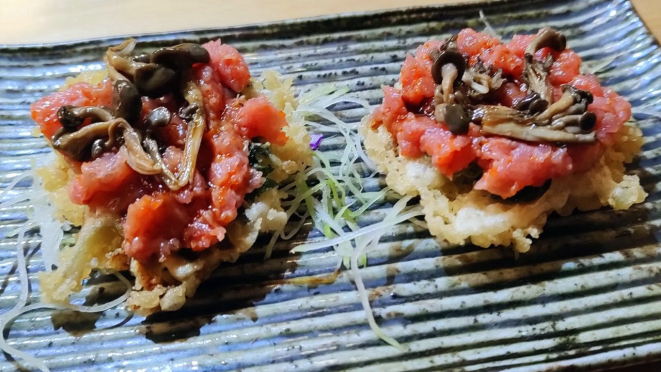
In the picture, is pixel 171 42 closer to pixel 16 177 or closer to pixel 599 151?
pixel 16 177

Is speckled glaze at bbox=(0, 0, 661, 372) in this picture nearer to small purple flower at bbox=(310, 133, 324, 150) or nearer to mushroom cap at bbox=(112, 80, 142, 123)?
small purple flower at bbox=(310, 133, 324, 150)

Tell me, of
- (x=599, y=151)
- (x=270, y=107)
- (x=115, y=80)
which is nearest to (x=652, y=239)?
(x=599, y=151)

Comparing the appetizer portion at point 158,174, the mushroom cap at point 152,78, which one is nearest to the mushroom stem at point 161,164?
the appetizer portion at point 158,174

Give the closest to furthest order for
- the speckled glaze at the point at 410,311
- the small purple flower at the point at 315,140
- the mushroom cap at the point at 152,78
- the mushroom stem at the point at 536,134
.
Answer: the speckled glaze at the point at 410,311, the mushroom stem at the point at 536,134, the mushroom cap at the point at 152,78, the small purple flower at the point at 315,140

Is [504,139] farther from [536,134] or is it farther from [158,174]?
[158,174]

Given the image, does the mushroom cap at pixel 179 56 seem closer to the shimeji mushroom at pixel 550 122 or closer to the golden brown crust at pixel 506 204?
the golden brown crust at pixel 506 204

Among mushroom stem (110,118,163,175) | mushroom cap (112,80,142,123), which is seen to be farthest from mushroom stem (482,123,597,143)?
mushroom cap (112,80,142,123)
